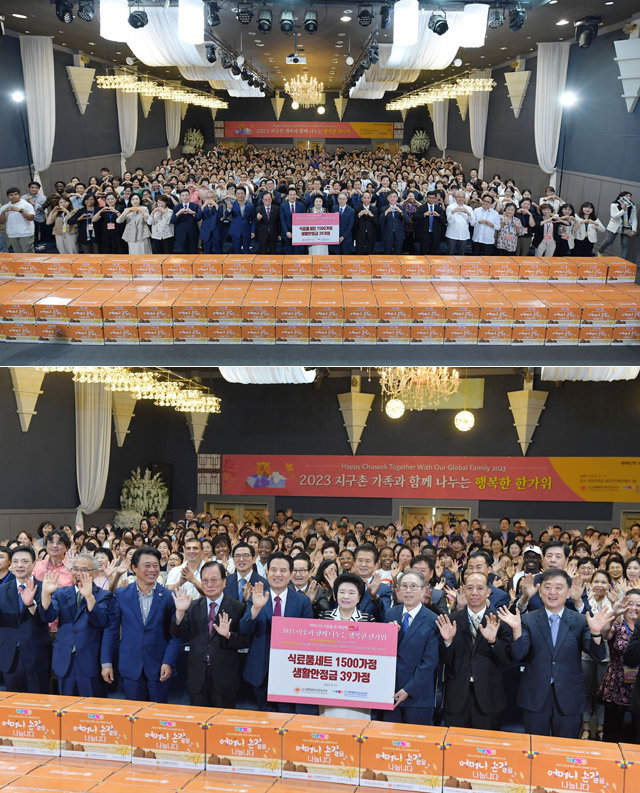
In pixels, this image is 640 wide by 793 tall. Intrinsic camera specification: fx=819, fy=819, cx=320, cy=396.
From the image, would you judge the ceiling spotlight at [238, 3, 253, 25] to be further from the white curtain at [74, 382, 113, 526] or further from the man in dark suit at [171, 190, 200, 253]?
the white curtain at [74, 382, 113, 526]

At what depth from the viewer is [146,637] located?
4590 millimetres

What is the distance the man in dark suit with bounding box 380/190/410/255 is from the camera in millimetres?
10570

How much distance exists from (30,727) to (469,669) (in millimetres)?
2185

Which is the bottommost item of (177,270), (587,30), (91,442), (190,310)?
(91,442)

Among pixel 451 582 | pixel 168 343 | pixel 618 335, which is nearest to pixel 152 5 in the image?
pixel 168 343

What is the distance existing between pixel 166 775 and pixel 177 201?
9.13 meters

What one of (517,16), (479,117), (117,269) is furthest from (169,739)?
(479,117)

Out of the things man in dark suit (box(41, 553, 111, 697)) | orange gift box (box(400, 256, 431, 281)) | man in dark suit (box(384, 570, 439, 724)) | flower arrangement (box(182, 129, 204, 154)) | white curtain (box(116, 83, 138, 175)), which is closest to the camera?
man in dark suit (box(384, 570, 439, 724))

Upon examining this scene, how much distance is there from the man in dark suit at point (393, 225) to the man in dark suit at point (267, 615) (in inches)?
270

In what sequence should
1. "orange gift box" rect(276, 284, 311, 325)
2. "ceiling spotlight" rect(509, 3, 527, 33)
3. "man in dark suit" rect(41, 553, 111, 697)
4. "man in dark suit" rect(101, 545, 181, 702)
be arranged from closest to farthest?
"man in dark suit" rect(101, 545, 181, 702) < "man in dark suit" rect(41, 553, 111, 697) < "orange gift box" rect(276, 284, 311, 325) < "ceiling spotlight" rect(509, 3, 527, 33)

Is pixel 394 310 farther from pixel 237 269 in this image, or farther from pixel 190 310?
pixel 190 310

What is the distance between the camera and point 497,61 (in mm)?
18047

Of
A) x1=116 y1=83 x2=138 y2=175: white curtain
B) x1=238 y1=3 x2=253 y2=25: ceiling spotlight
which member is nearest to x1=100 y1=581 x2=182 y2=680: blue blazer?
x1=238 y1=3 x2=253 y2=25: ceiling spotlight

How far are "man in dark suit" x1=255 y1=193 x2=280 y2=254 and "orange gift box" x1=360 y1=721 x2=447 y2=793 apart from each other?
25.9 feet
